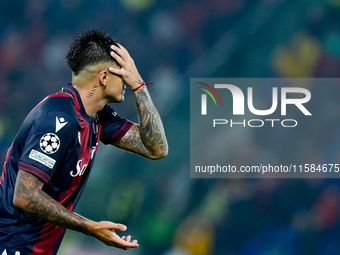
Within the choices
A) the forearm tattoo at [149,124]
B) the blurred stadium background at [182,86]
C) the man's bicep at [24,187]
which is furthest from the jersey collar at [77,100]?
the blurred stadium background at [182,86]

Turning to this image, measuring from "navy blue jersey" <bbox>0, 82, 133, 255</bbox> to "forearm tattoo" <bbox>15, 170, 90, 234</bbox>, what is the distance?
4 centimetres

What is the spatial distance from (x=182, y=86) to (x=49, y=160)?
2.39 meters

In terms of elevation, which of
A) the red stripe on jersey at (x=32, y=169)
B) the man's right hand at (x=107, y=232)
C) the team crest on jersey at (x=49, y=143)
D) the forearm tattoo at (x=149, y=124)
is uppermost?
the forearm tattoo at (x=149, y=124)

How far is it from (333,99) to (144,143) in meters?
2.35

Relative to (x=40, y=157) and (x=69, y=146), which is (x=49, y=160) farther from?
(x=69, y=146)

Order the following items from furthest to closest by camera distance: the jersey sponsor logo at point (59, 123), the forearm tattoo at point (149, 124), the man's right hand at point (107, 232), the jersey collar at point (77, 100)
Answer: the forearm tattoo at point (149, 124)
the jersey collar at point (77, 100)
the jersey sponsor logo at point (59, 123)
the man's right hand at point (107, 232)

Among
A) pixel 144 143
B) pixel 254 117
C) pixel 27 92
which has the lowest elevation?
pixel 144 143

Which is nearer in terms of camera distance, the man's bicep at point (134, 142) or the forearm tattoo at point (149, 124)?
the forearm tattoo at point (149, 124)

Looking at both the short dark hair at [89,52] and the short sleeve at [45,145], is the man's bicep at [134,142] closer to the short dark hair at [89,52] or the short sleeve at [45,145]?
the short dark hair at [89,52]

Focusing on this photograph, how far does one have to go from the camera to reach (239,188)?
4.75 meters

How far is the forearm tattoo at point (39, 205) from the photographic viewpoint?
2455mm

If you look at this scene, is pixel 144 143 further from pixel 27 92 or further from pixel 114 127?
pixel 27 92

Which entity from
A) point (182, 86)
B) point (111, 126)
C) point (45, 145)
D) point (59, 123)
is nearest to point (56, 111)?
point (59, 123)

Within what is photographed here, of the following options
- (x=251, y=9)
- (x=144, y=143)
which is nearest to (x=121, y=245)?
(x=144, y=143)
